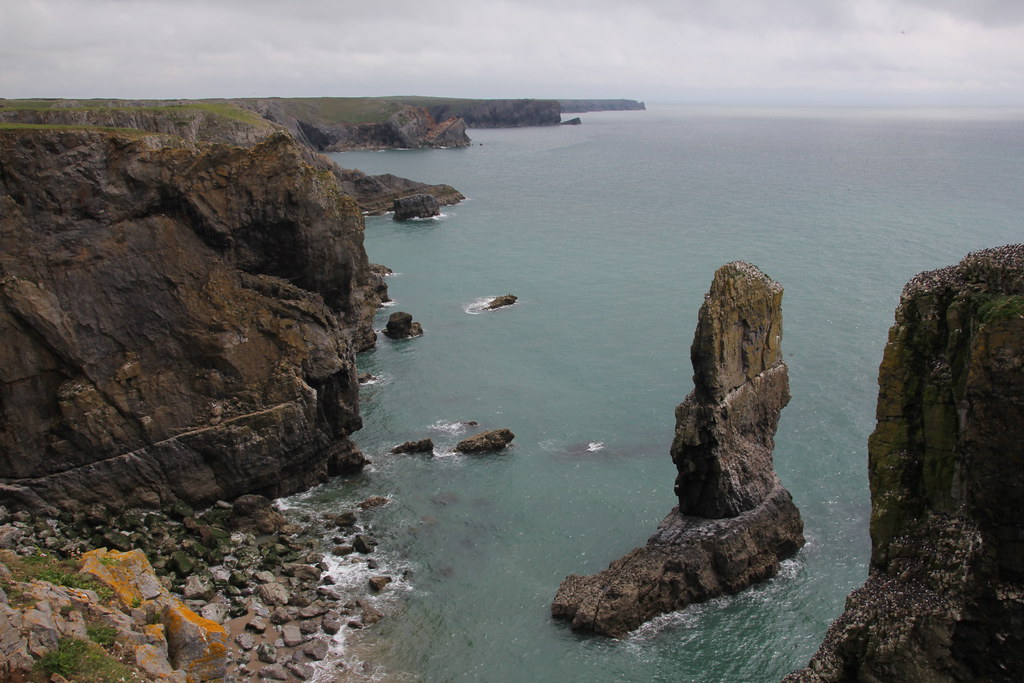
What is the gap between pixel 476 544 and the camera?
35219 millimetres

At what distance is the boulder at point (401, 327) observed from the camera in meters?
61.8

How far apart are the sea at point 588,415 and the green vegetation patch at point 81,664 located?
817 centimetres

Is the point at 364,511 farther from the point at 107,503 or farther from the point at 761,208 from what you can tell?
the point at 761,208

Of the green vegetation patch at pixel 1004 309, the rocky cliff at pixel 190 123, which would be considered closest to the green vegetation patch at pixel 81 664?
the green vegetation patch at pixel 1004 309

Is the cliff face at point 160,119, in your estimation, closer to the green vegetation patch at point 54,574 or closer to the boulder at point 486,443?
the boulder at point 486,443

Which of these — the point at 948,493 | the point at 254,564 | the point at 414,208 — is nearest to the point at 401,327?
the point at 254,564

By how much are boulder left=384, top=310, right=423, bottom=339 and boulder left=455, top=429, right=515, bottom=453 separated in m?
19.4

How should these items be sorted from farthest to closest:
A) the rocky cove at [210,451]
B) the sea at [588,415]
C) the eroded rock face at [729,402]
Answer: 1. the eroded rock face at [729,402]
2. the rocky cove at [210,451]
3. the sea at [588,415]

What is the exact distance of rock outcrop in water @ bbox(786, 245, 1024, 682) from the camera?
632 inches

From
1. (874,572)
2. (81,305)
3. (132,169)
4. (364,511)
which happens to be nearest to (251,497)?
(364,511)

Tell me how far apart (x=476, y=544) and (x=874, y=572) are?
1919cm

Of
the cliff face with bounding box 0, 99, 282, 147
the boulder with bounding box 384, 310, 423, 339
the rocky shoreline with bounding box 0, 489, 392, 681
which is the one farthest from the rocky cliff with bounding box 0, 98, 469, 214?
the rocky shoreline with bounding box 0, 489, 392, 681

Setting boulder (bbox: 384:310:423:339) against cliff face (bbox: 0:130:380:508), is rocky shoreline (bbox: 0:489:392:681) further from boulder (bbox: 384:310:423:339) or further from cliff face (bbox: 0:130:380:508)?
boulder (bbox: 384:310:423:339)

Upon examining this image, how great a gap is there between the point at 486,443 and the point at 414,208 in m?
73.5
